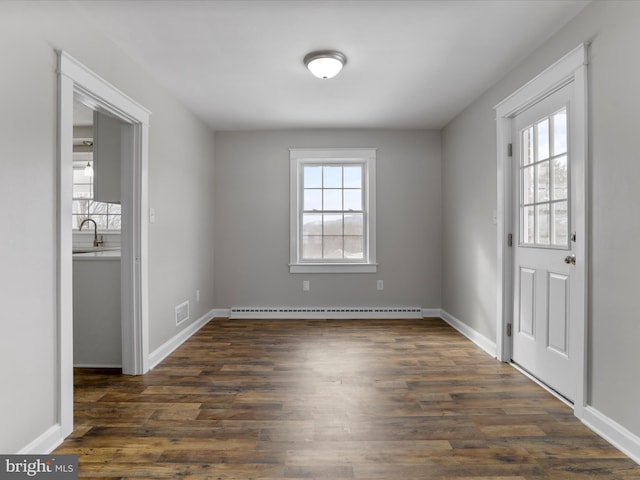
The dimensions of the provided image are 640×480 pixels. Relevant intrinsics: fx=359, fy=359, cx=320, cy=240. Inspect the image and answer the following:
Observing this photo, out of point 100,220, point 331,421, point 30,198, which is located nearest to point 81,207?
point 100,220

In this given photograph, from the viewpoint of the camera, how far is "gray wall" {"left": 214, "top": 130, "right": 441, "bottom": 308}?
485 cm

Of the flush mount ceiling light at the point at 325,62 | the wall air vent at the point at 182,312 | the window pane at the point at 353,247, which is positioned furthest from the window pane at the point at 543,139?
the wall air vent at the point at 182,312

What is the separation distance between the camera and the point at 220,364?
3.17 metres

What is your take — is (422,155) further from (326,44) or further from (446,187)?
(326,44)

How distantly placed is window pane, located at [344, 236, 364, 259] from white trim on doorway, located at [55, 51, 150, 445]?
2673 millimetres

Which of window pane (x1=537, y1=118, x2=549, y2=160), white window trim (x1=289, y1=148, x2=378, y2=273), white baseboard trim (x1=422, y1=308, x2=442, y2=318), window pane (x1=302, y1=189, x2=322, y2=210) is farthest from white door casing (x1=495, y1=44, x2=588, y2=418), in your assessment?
window pane (x1=302, y1=189, x2=322, y2=210)

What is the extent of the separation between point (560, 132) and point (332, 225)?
2934 mm

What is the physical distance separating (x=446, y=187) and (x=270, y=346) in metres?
2.96

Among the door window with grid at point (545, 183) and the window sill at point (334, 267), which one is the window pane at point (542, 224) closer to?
Result: the door window with grid at point (545, 183)

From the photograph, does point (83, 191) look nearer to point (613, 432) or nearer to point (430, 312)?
point (430, 312)

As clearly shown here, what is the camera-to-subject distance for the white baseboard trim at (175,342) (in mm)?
3152

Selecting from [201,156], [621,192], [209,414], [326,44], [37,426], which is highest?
[326,44]

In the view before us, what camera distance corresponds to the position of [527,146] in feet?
9.65

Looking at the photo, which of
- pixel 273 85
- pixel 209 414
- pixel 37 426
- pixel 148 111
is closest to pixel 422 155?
pixel 273 85
